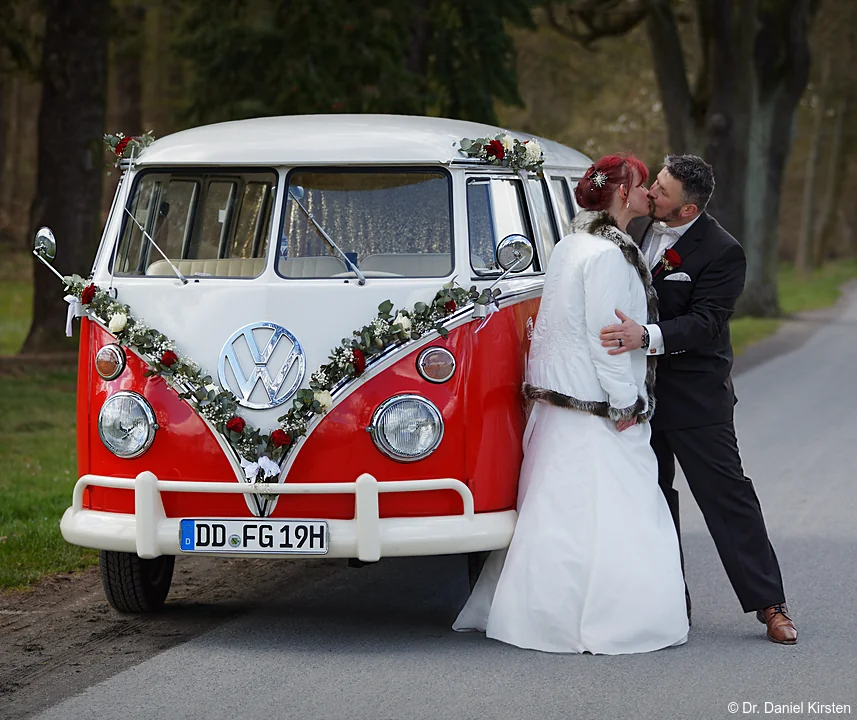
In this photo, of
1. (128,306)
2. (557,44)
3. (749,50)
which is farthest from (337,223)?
(557,44)

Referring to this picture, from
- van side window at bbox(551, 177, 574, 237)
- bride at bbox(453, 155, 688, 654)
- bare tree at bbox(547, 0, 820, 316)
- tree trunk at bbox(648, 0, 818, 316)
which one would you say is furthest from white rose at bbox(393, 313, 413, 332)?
tree trunk at bbox(648, 0, 818, 316)

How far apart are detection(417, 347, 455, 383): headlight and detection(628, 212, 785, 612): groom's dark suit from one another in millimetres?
928

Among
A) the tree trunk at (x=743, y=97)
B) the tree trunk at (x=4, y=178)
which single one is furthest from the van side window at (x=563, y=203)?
the tree trunk at (x=4, y=178)

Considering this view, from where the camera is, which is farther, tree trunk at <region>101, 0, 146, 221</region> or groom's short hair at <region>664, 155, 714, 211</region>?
tree trunk at <region>101, 0, 146, 221</region>

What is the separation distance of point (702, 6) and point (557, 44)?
14.3ft

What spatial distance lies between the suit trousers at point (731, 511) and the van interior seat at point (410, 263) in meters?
1.23

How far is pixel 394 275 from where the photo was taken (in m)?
6.41

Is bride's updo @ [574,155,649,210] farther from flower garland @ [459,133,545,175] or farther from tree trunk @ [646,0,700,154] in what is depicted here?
tree trunk @ [646,0,700,154]

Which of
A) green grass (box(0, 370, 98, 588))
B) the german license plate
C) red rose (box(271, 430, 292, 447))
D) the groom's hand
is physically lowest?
green grass (box(0, 370, 98, 588))

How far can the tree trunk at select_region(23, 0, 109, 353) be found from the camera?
17953 millimetres

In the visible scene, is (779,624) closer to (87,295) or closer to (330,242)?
(330,242)

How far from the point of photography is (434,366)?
612 cm

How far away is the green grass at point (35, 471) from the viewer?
7871mm

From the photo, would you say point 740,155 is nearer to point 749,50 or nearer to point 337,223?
point 749,50
